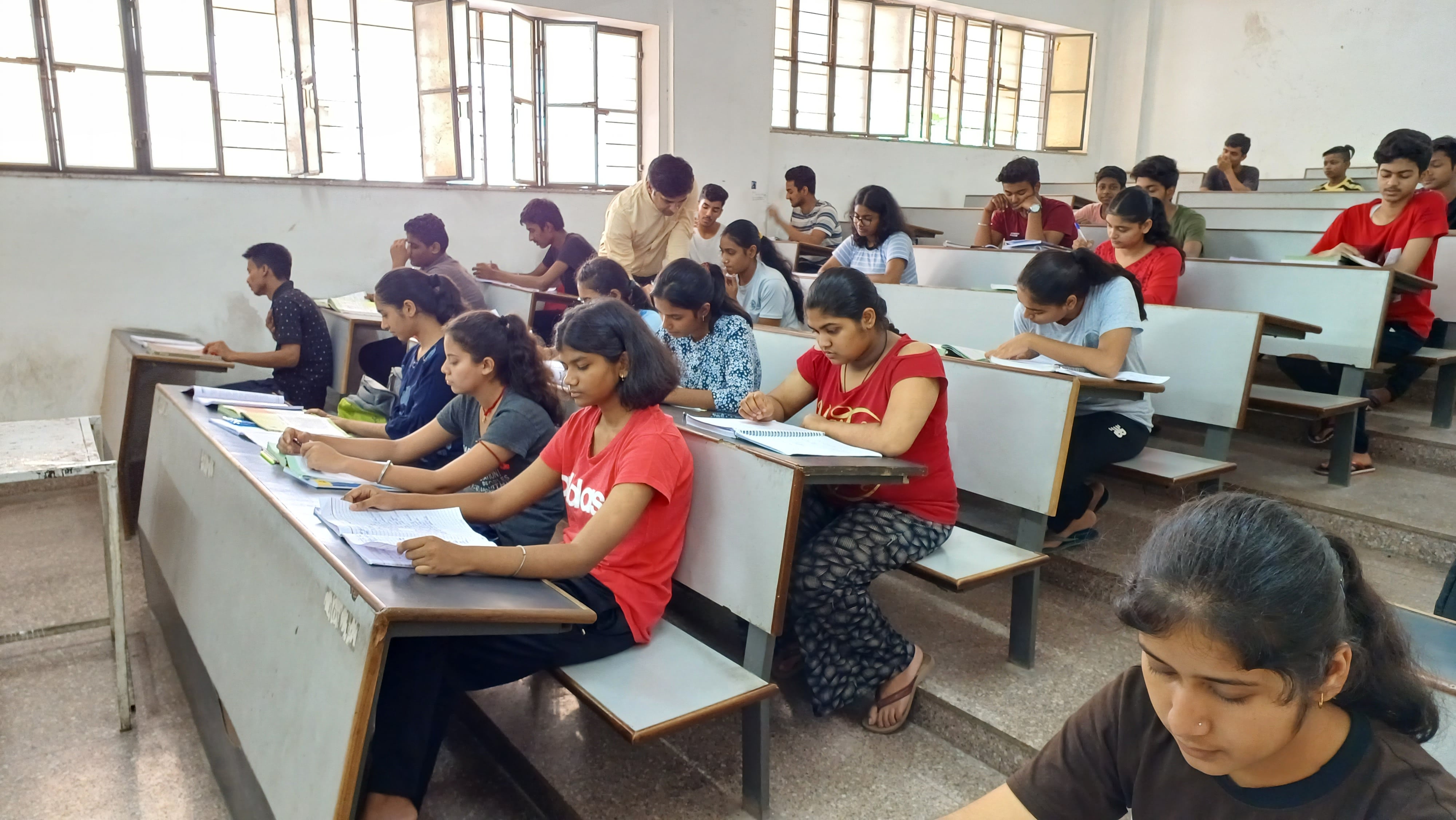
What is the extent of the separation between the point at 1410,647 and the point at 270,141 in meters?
5.47

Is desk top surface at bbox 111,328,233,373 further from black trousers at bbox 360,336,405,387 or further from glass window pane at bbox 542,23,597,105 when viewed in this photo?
glass window pane at bbox 542,23,597,105

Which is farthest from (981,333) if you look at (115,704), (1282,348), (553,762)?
(115,704)

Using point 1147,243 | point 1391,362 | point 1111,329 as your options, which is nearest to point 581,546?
point 1111,329

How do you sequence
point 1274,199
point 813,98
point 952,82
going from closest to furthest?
1. point 1274,199
2. point 813,98
3. point 952,82

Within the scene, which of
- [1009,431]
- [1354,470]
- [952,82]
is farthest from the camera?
[952,82]

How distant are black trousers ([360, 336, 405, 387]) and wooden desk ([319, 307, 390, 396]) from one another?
0.10 ft

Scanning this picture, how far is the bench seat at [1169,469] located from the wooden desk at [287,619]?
176 cm

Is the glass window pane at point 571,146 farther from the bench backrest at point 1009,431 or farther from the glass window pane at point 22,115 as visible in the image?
the bench backrest at point 1009,431

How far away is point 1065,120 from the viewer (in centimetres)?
903

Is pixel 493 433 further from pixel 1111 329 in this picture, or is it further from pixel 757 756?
pixel 1111 329

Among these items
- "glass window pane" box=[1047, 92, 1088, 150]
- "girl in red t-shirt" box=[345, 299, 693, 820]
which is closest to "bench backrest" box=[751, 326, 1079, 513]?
"girl in red t-shirt" box=[345, 299, 693, 820]

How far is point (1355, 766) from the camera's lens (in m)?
0.77

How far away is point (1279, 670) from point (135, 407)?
3.87 meters

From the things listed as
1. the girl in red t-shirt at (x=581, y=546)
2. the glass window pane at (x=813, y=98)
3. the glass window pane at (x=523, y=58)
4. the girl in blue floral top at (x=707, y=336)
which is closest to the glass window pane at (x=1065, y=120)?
the glass window pane at (x=813, y=98)
